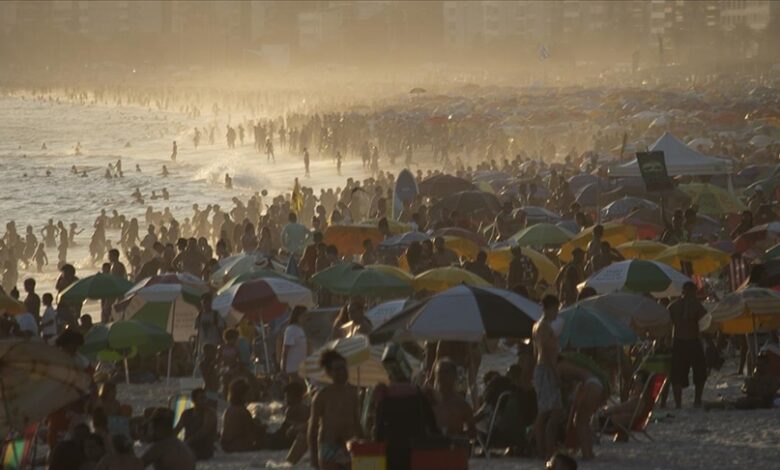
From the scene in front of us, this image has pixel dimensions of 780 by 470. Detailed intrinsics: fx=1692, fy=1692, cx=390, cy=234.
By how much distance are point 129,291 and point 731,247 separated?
566 cm

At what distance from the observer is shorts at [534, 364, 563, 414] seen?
951cm

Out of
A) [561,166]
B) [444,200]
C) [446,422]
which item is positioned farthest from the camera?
[561,166]

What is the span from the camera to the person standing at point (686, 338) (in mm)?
11805

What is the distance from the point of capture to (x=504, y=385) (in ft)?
33.1

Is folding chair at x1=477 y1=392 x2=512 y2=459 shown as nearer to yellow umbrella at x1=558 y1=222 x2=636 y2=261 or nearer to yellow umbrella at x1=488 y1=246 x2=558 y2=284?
yellow umbrella at x1=488 y1=246 x2=558 y2=284

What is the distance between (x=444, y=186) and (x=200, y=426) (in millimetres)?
12832

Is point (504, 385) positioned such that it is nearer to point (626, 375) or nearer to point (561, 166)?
point (626, 375)

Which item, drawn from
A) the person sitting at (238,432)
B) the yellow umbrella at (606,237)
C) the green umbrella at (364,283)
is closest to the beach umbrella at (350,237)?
the yellow umbrella at (606,237)

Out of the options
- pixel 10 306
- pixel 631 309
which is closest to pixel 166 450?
pixel 631 309

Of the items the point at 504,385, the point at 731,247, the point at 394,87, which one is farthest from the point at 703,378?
the point at 394,87

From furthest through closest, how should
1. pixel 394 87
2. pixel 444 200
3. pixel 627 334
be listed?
pixel 394 87, pixel 444 200, pixel 627 334

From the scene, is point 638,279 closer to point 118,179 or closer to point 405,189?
point 405,189

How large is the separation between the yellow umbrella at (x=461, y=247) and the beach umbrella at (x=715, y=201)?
4.21m

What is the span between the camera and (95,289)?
49.3ft
